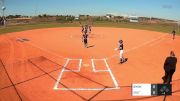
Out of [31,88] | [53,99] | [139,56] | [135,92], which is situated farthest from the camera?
[139,56]

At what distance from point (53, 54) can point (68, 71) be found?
20.8ft

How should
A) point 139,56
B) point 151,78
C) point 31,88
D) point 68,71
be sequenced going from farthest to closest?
point 139,56 → point 68,71 → point 151,78 → point 31,88

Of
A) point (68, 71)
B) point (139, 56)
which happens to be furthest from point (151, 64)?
point (68, 71)

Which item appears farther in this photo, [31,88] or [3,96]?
[31,88]

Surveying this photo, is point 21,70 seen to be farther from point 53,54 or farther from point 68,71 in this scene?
point 53,54

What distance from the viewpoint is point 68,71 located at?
48.5ft

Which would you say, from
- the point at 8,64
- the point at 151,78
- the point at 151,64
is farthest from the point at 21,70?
the point at 151,64

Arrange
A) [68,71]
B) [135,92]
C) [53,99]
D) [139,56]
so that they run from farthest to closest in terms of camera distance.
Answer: [139,56] → [68,71] → [53,99] → [135,92]

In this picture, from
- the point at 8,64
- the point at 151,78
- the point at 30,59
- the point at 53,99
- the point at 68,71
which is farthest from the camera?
the point at 30,59

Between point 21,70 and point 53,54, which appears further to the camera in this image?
point 53,54

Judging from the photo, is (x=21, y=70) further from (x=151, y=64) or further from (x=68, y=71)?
(x=151, y=64)

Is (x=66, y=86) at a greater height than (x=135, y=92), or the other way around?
(x=135, y=92)

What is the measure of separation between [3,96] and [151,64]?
11426mm

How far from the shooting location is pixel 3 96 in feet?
33.7
